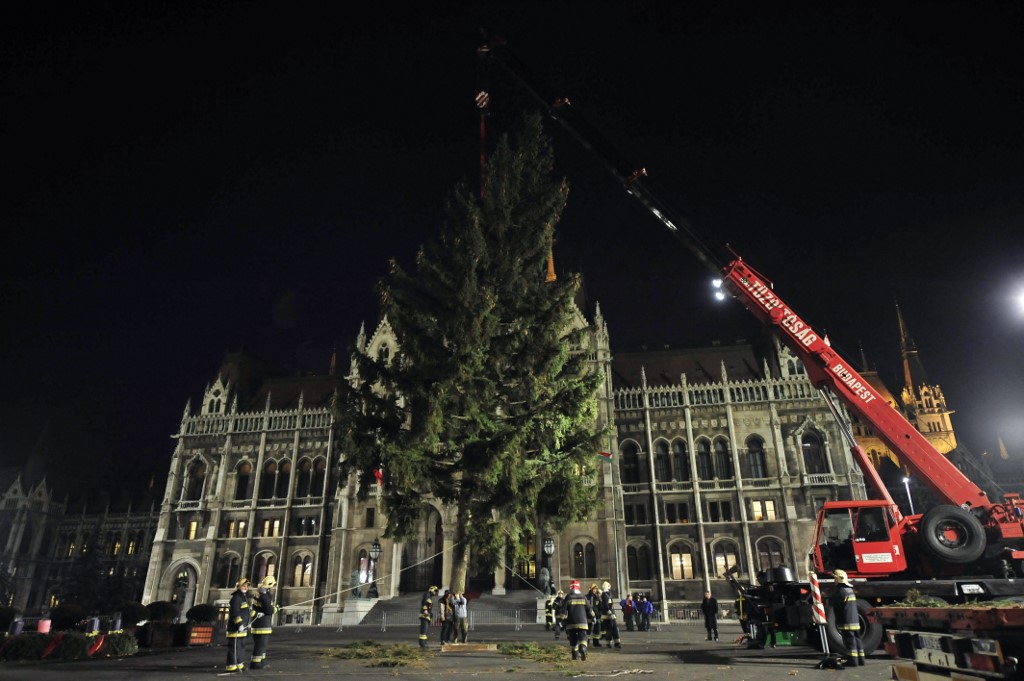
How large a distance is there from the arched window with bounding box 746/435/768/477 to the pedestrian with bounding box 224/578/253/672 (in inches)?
1480

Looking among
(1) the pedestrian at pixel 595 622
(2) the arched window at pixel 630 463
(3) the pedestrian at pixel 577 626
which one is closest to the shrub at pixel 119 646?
(3) the pedestrian at pixel 577 626

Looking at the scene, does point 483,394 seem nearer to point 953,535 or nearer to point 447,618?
point 447,618

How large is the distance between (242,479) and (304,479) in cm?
515

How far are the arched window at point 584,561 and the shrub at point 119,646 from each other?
26.5 meters

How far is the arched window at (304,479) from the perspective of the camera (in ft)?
152

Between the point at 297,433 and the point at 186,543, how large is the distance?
11122mm

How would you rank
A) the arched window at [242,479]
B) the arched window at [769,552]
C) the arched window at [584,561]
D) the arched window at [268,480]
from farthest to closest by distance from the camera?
1. the arched window at [242,479]
2. the arched window at [268,480]
3. the arched window at [769,552]
4. the arched window at [584,561]

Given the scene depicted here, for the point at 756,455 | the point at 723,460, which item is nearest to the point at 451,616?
the point at 723,460

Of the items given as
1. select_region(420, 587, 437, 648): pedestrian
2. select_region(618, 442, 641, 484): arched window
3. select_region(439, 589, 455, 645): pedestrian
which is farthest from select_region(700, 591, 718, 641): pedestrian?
select_region(618, 442, 641, 484): arched window

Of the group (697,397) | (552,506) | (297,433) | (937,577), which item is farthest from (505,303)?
(297,433)

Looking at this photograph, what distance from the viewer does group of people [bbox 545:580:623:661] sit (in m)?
13.0

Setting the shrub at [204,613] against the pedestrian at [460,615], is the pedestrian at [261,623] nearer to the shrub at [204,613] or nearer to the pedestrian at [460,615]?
the pedestrian at [460,615]

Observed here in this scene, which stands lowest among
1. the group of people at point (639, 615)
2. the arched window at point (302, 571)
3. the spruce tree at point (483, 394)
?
the group of people at point (639, 615)

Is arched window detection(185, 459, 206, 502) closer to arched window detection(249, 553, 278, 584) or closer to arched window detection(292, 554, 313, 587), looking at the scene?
arched window detection(249, 553, 278, 584)
